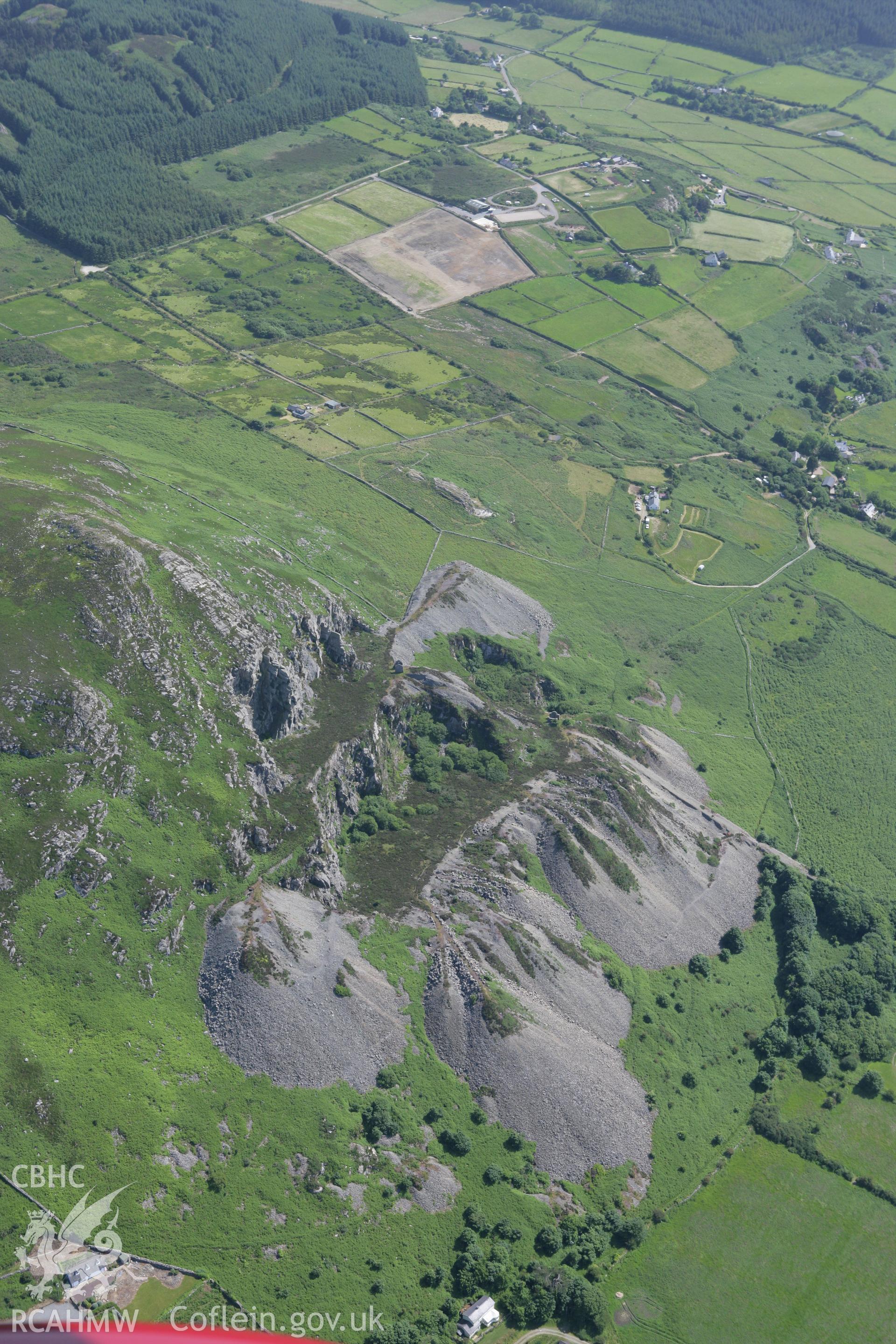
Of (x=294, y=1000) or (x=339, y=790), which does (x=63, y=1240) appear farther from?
(x=339, y=790)

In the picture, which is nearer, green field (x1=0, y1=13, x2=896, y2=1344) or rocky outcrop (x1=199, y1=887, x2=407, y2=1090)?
green field (x1=0, y1=13, x2=896, y2=1344)

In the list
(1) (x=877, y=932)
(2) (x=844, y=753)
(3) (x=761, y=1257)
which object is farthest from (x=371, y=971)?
(2) (x=844, y=753)

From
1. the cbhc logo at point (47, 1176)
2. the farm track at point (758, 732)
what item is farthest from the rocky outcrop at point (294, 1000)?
the farm track at point (758, 732)

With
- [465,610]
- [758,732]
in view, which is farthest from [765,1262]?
[465,610]

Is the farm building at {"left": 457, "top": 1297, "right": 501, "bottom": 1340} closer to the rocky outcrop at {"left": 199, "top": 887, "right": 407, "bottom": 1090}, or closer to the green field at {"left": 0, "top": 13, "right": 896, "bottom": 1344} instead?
the green field at {"left": 0, "top": 13, "right": 896, "bottom": 1344}

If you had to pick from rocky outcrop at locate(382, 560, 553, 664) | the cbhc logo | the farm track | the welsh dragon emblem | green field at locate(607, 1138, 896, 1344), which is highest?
rocky outcrop at locate(382, 560, 553, 664)

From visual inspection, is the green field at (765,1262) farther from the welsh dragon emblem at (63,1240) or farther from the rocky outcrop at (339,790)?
the rocky outcrop at (339,790)

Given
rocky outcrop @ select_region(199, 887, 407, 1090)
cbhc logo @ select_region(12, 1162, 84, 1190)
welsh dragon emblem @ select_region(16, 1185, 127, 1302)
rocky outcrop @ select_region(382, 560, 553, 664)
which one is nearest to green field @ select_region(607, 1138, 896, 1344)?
rocky outcrop @ select_region(199, 887, 407, 1090)

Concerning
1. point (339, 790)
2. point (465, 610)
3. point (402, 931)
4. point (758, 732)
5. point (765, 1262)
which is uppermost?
point (465, 610)

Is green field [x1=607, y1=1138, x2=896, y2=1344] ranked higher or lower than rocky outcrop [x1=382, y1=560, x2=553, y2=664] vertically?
lower
